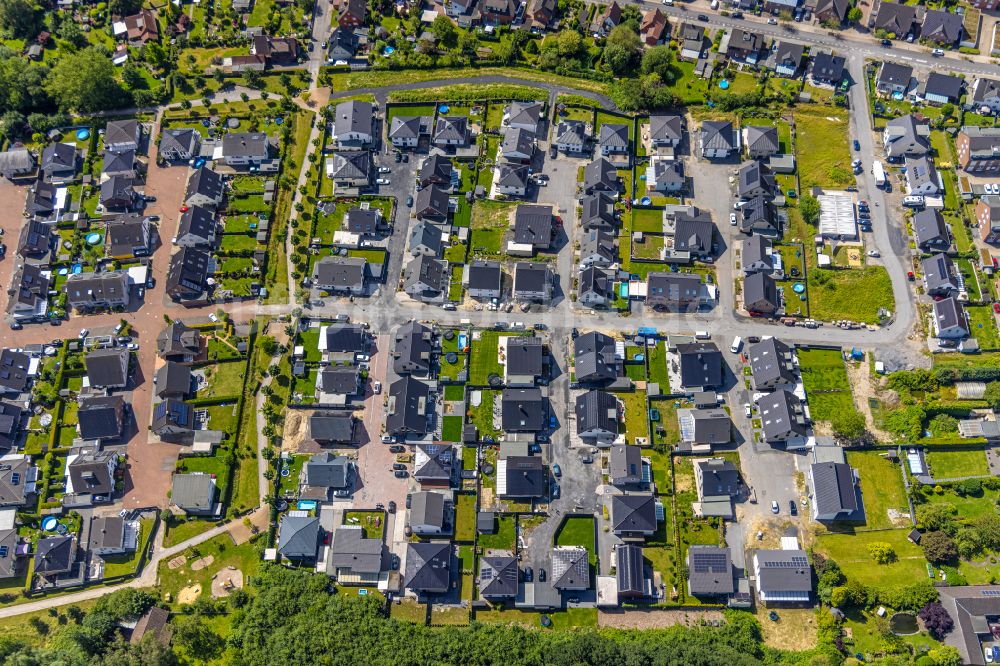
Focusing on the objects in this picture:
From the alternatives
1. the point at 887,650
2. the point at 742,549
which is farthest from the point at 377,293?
the point at 887,650

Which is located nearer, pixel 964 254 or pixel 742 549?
pixel 742 549

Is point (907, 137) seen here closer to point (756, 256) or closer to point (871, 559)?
point (756, 256)

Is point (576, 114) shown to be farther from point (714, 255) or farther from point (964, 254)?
point (964, 254)

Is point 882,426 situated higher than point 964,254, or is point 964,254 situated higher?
point 964,254

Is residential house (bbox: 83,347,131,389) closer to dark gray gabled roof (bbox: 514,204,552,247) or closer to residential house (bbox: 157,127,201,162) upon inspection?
residential house (bbox: 157,127,201,162)

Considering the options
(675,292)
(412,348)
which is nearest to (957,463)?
(675,292)

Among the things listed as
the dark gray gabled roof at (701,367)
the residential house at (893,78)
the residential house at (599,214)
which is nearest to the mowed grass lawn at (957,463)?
the dark gray gabled roof at (701,367)
